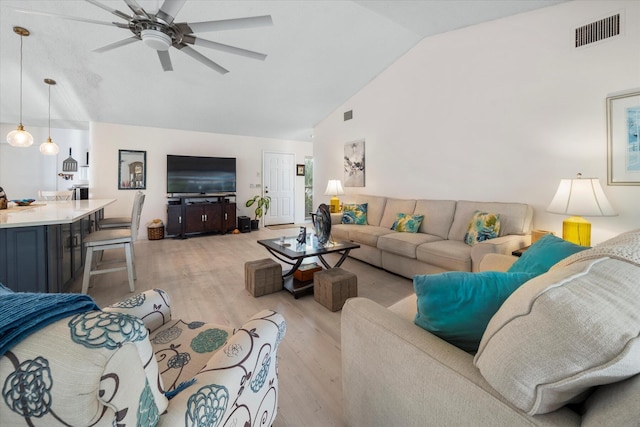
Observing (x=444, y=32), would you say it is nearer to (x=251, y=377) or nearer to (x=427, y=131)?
(x=427, y=131)

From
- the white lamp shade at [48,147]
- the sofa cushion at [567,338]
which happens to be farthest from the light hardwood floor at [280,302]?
the white lamp shade at [48,147]

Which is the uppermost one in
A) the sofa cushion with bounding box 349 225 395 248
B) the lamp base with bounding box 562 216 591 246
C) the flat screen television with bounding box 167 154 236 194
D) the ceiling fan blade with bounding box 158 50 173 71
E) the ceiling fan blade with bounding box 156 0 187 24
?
the ceiling fan blade with bounding box 156 0 187 24

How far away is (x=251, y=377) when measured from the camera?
3.04 ft

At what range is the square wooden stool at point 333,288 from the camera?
2480 mm

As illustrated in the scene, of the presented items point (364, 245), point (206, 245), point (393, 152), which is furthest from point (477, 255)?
point (206, 245)

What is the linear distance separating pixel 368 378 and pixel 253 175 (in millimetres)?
6586

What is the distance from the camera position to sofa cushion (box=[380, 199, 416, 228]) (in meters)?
4.04

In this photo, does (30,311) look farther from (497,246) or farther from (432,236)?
(432,236)

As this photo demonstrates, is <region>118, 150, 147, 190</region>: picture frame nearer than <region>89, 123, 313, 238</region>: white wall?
No

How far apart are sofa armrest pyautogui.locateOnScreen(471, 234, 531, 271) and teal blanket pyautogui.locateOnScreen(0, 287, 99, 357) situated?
2.82 meters

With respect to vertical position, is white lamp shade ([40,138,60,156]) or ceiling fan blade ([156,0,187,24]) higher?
ceiling fan blade ([156,0,187,24])

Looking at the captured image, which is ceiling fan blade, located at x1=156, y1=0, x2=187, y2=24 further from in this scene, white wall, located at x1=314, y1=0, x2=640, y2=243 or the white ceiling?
white wall, located at x1=314, y1=0, x2=640, y2=243

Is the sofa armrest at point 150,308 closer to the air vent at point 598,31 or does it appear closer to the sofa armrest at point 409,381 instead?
the sofa armrest at point 409,381

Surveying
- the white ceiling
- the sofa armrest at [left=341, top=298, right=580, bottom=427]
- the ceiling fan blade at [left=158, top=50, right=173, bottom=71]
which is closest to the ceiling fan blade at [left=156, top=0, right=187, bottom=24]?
the ceiling fan blade at [left=158, top=50, right=173, bottom=71]
